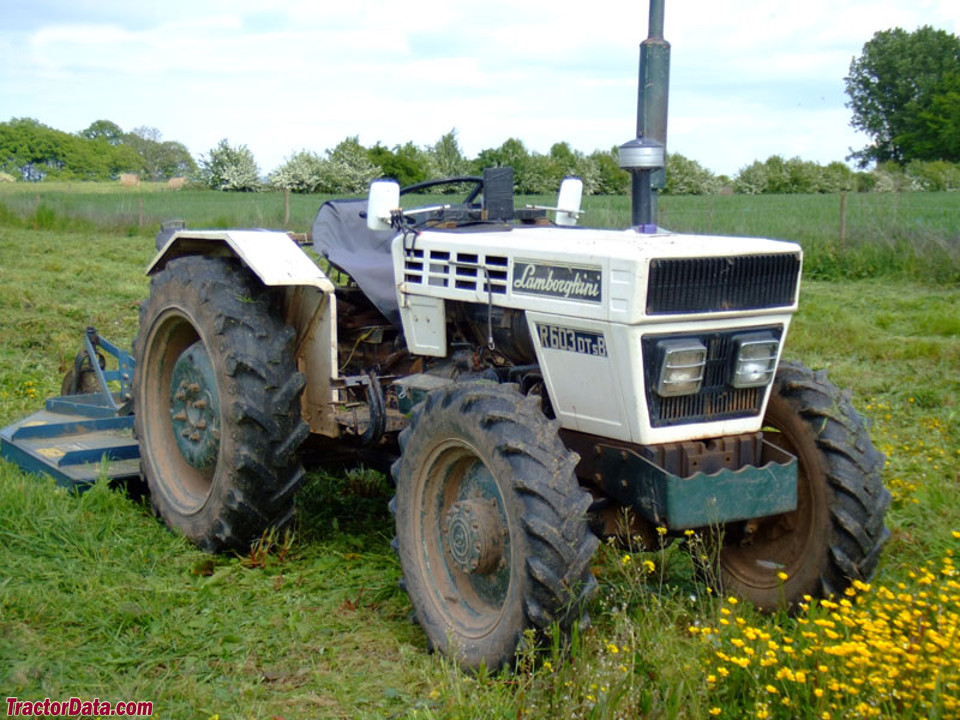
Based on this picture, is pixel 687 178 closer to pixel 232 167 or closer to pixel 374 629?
pixel 232 167

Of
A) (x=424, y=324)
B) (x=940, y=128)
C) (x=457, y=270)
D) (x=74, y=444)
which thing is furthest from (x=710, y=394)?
(x=940, y=128)

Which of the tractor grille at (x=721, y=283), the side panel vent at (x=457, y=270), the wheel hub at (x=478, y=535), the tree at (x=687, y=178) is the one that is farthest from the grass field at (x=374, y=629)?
the tree at (x=687, y=178)

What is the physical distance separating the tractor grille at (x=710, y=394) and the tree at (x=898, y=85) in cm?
5997

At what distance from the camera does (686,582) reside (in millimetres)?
4164

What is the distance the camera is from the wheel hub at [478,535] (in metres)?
3.42

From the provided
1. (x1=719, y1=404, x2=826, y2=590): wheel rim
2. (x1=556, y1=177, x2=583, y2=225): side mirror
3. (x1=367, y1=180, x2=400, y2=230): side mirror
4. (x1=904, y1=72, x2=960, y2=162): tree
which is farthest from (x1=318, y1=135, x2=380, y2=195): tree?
(x1=904, y1=72, x2=960, y2=162): tree

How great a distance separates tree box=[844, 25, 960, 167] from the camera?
195 feet

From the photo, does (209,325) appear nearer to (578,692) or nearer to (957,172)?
(578,692)

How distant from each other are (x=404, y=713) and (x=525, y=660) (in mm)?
409

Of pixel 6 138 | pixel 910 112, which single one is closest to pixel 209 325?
pixel 910 112

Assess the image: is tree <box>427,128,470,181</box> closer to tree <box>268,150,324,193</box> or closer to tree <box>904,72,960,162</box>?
tree <box>268,150,324,193</box>

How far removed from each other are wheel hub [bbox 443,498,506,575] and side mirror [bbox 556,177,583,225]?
2069 mm

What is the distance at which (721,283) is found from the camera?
3457mm

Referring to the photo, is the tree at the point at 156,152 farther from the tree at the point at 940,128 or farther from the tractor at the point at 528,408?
the tractor at the point at 528,408
